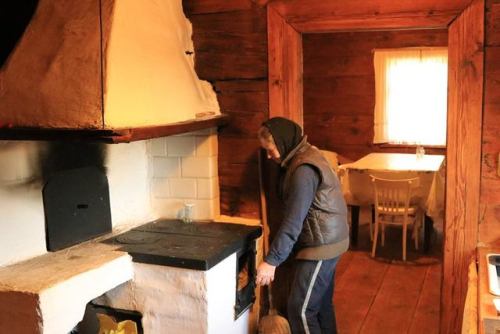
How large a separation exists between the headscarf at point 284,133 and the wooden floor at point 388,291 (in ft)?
4.44

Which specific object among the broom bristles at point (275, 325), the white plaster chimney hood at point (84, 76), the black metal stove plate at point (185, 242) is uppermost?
the white plaster chimney hood at point (84, 76)

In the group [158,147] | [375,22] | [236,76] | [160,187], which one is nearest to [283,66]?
[236,76]

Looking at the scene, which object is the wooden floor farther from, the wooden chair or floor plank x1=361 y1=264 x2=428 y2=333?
Answer: the wooden chair

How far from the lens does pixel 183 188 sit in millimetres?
2943

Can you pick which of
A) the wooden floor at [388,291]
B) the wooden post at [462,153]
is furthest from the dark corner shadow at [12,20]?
the wooden floor at [388,291]

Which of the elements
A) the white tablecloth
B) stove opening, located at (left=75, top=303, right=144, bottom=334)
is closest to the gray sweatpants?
stove opening, located at (left=75, top=303, right=144, bottom=334)

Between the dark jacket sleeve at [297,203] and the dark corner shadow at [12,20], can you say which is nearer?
the dark corner shadow at [12,20]

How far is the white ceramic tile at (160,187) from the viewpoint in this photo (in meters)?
2.97

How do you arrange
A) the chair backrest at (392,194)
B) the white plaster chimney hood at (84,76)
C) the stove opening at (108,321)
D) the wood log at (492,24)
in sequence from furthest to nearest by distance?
the chair backrest at (392,194) → the stove opening at (108,321) → the wood log at (492,24) → the white plaster chimney hood at (84,76)

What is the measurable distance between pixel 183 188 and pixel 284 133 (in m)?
0.70

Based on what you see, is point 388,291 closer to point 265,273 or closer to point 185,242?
point 265,273

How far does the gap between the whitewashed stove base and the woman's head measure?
523mm

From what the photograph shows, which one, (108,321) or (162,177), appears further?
(162,177)

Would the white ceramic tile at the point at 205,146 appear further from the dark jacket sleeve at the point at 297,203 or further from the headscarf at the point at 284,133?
the dark jacket sleeve at the point at 297,203
